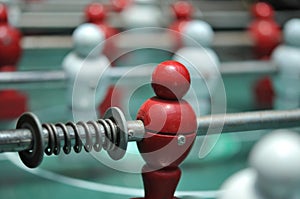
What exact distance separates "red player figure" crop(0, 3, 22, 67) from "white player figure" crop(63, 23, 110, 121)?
10.2 inches

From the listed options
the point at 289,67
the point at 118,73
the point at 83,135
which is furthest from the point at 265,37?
the point at 83,135

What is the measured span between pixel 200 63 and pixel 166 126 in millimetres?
570

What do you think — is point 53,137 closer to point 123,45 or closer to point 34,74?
point 34,74

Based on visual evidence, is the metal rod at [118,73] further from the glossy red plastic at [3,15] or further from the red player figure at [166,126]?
the red player figure at [166,126]

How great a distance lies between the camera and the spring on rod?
1.26 feet

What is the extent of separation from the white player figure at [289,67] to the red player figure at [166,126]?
0.67 metres

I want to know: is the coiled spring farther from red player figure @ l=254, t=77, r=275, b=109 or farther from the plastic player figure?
red player figure @ l=254, t=77, r=275, b=109

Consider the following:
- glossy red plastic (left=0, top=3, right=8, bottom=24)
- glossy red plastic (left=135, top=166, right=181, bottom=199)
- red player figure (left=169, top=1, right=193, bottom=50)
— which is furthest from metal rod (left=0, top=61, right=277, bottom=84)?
glossy red plastic (left=135, top=166, right=181, bottom=199)

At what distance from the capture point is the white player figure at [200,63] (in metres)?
0.92

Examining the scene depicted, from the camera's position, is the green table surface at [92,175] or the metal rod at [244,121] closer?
the metal rod at [244,121]

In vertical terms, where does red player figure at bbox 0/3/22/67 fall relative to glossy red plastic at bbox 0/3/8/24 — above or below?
below

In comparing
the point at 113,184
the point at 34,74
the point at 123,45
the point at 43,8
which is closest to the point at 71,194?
the point at 113,184

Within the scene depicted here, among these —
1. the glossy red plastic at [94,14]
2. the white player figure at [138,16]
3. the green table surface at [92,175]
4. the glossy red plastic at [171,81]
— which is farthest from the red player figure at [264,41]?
the glossy red plastic at [171,81]

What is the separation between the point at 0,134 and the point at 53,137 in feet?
0.13
